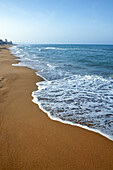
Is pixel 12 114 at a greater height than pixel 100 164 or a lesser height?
greater

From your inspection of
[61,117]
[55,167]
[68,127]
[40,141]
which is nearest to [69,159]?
[55,167]

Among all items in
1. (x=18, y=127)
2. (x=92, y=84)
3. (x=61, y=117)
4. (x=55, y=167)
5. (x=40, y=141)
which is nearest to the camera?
(x=55, y=167)

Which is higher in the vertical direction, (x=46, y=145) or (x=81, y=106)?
(x=81, y=106)

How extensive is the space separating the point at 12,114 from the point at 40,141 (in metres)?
1.27

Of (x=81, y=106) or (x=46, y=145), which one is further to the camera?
(x=81, y=106)

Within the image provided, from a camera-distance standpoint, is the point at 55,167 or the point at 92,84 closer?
the point at 55,167

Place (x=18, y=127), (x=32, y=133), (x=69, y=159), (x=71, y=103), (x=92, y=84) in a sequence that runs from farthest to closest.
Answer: (x=92, y=84), (x=71, y=103), (x=18, y=127), (x=32, y=133), (x=69, y=159)

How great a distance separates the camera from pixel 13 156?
6.33 ft

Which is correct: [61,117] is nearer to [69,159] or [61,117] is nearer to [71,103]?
[71,103]

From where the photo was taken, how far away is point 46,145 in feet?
7.11

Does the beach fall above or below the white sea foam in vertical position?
below

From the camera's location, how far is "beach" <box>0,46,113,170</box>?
183 centimetres

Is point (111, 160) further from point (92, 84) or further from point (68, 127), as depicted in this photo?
point (92, 84)

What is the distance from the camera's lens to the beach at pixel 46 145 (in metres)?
1.83
